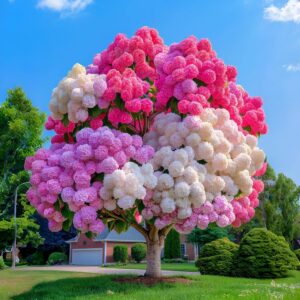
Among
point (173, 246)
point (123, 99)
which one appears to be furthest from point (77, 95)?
point (173, 246)

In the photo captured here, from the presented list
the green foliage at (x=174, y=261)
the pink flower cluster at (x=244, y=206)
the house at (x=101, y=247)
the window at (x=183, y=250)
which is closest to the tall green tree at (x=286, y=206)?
the green foliage at (x=174, y=261)

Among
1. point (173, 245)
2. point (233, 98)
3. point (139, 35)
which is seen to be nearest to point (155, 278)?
point (233, 98)

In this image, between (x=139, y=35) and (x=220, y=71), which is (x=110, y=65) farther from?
(x=220, y=71)

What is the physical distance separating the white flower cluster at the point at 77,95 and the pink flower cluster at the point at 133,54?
3.14 feet

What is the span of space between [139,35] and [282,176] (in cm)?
2391

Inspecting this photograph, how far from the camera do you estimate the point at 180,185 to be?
10656mm

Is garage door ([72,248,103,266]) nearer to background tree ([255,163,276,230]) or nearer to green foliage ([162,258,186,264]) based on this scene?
green foliage ([162,258,186,264])

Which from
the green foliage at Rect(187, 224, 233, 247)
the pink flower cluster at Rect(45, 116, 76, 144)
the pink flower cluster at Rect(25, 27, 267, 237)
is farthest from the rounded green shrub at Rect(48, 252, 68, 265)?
the pink flower cluster at Rect(25, 27, 267, 237)

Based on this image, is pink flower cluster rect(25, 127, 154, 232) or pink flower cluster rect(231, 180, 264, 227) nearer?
pink flower cluster rect(25, 127, 154, 232)

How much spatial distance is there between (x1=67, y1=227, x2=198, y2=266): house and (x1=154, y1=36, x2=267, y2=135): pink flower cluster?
1038 inches

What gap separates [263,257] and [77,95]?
40.5 ft

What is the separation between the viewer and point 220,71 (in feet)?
38.0

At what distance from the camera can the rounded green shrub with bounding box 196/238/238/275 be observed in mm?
20672

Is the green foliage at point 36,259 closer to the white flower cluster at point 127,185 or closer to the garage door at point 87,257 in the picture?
the garage door at point 87,257
